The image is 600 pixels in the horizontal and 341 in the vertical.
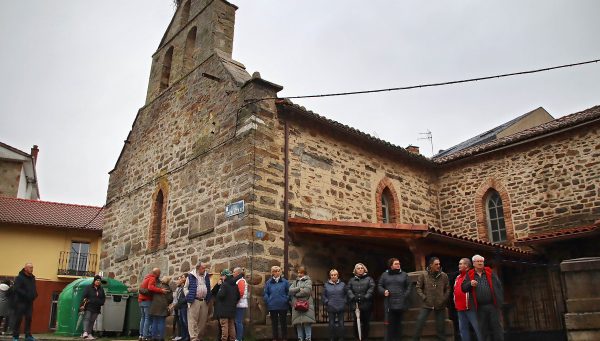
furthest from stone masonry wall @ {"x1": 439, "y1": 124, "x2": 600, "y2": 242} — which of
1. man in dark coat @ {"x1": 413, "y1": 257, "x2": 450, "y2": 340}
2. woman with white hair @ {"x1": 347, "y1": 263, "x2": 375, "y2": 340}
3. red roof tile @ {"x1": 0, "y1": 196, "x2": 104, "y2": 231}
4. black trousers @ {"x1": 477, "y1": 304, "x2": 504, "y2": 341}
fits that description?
red roof tile @ {"x1": 0, "y1": 196, "x2": 104, "y2": 231}

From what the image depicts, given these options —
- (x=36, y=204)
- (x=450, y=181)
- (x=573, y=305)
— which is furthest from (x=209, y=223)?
(x=36, y=204)

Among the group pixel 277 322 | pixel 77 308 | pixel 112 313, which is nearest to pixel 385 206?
pixel 277 322

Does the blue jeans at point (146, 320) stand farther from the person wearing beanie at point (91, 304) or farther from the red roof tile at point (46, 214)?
the red roof tile at point (46, 214)

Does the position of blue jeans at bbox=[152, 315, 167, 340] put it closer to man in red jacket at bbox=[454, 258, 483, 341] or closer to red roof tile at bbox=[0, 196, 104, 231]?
man in red jacket at bbox=[454, 258, 483, 341]

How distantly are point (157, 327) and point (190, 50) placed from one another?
8.81 m

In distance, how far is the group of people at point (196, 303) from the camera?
930cm

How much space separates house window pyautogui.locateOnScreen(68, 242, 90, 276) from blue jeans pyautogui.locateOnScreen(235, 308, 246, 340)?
58.6 feet

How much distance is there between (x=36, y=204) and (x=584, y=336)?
2559 cm

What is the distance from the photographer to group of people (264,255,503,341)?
772 centimetres

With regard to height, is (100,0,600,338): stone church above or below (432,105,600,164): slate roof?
below

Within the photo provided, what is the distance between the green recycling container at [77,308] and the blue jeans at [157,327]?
7.08 feet

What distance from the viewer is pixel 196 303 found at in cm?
972

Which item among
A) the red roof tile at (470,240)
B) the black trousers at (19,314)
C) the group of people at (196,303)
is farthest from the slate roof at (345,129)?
the black trousers at (19,314)

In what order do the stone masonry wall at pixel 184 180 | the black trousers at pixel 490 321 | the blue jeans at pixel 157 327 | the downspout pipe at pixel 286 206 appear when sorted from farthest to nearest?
the stone masonry wall at pixel 184 180
the downspout pipe at pixel 286 206
the blue jeans at pixel 157 327
the black trousers at pixel 490 321
